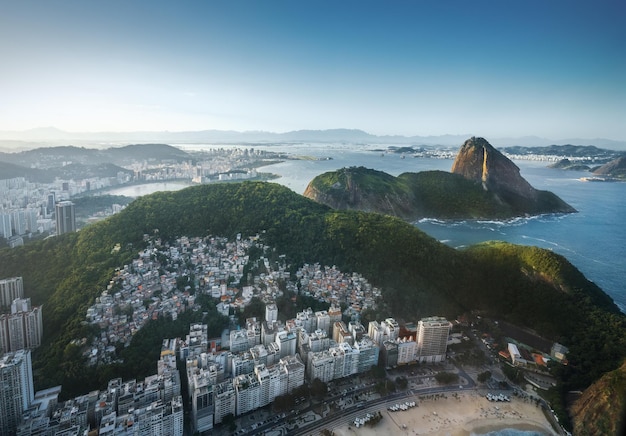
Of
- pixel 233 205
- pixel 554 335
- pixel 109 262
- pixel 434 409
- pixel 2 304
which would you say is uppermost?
pixel 233 205

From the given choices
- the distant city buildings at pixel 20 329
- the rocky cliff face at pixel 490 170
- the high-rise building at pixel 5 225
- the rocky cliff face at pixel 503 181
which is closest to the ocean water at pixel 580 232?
the rocky cliff face at pixel 503 181

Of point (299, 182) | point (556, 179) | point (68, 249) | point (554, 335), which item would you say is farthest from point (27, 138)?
point (556, 179)

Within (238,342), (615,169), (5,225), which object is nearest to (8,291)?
(238,342)

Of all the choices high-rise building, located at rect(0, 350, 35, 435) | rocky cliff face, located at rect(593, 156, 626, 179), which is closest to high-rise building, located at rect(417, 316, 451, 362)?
high-rise building, located at rect(0, 350, 35, 435)

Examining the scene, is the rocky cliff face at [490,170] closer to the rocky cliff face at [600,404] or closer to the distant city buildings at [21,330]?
the rocky cliff face at [600,404]

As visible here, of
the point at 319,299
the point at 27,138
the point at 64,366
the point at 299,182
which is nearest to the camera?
the point at 64,366

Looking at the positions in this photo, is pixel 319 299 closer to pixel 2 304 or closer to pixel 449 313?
pixel 449 313

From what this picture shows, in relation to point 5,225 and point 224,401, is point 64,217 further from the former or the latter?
point 224,401
